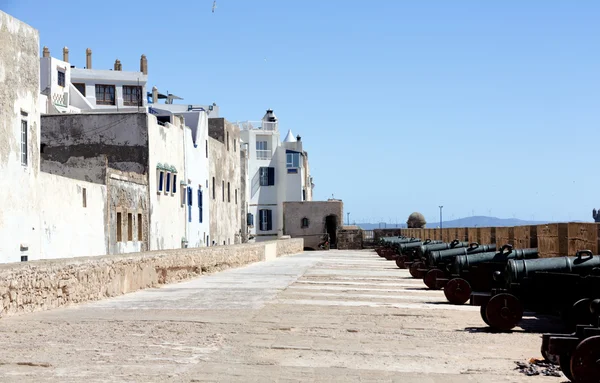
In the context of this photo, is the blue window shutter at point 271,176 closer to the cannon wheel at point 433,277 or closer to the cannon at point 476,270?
the cannon wheel at point 433,277

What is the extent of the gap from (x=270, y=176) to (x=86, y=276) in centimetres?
5455

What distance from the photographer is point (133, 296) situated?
13297 mm

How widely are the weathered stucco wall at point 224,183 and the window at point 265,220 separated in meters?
11.7

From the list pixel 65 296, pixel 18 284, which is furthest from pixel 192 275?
pixel 18 284

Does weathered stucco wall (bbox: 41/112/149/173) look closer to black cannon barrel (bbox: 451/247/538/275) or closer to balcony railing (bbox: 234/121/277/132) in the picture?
black cannon barrel (bbox: 451/247/538/275)

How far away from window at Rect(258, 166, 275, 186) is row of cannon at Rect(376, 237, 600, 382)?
51.2 meters

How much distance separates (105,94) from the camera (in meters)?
61.0

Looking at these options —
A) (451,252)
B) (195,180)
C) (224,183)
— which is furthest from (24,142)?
(224,183)

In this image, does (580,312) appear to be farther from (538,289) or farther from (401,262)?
(401,262)

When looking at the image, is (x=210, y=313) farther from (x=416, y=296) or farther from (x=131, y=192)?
(x=131, y=192)

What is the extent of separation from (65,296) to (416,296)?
5.90 meters

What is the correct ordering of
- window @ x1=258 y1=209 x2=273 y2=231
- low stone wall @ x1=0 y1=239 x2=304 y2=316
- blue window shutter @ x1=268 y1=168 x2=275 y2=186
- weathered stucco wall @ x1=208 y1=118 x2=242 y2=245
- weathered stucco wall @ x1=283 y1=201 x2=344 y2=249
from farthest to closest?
1. blue window shutter @ x1=268 y1=168 x2=275 y2=186
2. window @ x1=258 y1=209 x2=273 y2=231
3. weathered stucco wall @ x1=283 y1=201 x2=344 y2=249
4. weathered stucco wall @ x1=208 y1=118 x2=242 y2=245
5. low stone wall @ x1=0 y1=239 x2=304 y2=316

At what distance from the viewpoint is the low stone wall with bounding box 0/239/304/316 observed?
9.98 metres

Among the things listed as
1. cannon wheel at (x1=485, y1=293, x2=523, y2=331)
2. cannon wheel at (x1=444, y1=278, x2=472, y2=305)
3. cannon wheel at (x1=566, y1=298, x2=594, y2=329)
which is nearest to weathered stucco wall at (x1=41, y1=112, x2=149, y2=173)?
cannon wheel at (x1=444, y1=278, x2=472, y2=305)
